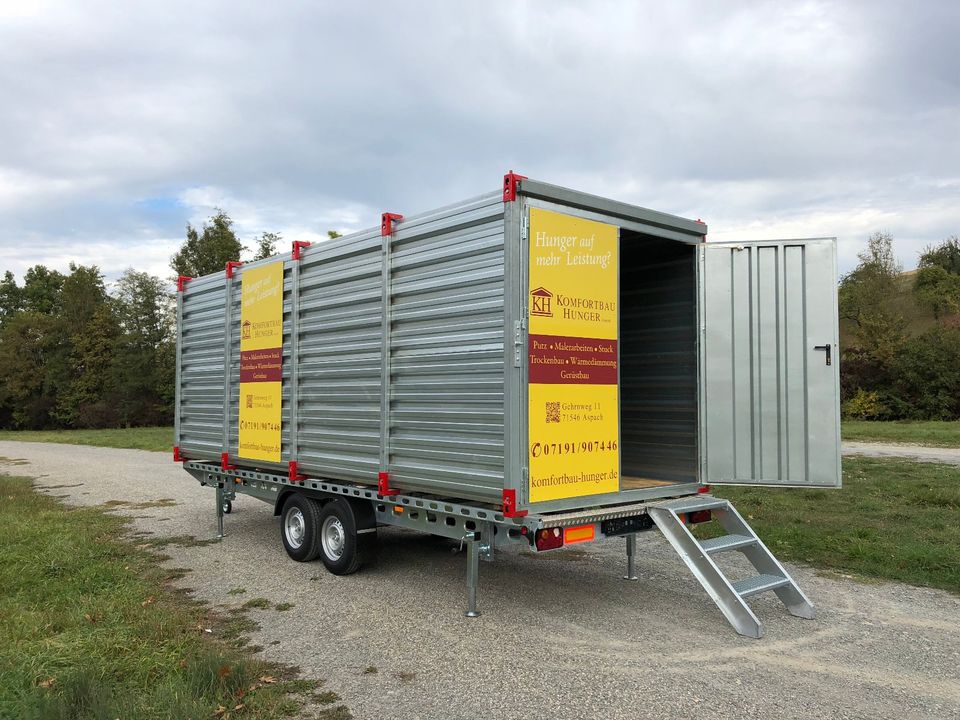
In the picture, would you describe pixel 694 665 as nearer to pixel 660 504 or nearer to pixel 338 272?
pixel 660 504

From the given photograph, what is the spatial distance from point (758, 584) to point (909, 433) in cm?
2200

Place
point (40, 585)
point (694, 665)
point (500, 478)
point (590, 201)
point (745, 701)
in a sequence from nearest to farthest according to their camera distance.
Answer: point (745, 701) → point (694, 665) → point (500, 478) → point (590, 201) → point (40, 585)

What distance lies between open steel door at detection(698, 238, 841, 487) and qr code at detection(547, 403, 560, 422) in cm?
164

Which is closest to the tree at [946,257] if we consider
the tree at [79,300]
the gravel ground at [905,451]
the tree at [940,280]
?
the tree at [940,280]

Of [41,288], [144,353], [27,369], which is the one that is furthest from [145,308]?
[41,288]

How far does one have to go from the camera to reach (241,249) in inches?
1817

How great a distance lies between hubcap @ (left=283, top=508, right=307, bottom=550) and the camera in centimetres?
752

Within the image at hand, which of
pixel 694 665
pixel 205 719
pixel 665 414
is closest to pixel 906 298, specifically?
pixel 665 414

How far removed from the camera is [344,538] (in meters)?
6.79

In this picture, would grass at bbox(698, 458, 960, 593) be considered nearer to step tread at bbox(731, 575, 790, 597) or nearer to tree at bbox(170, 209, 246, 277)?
step tread at bbox(731, 575, 790, 597)

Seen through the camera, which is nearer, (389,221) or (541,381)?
(541,381)

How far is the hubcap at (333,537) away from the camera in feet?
22.7

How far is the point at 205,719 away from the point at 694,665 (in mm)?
2909

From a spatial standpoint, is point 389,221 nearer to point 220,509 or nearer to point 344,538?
point 344,538
